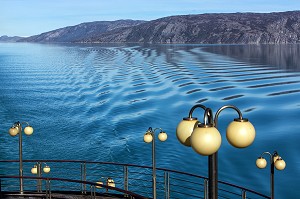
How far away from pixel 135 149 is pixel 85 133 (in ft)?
23.6

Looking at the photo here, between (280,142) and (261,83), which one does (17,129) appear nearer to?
(280,142)

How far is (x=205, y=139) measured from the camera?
17.3 feet

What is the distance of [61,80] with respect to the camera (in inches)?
3179

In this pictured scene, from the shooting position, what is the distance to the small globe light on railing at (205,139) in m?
5.27

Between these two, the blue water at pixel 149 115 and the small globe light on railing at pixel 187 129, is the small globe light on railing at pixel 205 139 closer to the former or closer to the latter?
the small globe light on railing at pixel 187 129

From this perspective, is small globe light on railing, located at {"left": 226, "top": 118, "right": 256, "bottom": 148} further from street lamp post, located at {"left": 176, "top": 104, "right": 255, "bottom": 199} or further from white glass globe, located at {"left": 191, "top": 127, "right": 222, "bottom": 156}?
white glass globe, located at {"left": 191, "top": 127, "right": 222, "bottom": 156}

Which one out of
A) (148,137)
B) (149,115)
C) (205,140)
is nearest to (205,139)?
(205,140)

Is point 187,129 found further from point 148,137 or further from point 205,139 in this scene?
point 148,137

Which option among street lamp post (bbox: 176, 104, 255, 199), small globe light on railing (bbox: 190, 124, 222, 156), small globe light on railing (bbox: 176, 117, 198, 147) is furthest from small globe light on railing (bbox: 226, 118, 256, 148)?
small globe light on railing (bbox: 176, 117, 198, 147)

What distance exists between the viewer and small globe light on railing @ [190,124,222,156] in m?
5.27

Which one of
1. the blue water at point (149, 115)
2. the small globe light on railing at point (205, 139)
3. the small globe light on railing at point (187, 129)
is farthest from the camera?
the blue water at point (149, 115)

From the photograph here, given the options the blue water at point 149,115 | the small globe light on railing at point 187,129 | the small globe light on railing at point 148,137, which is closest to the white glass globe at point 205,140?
the small globe light on railing at point 187,129

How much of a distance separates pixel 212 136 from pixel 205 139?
11cm

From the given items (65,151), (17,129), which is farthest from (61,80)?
(17,129)
